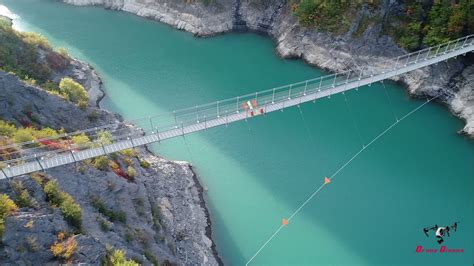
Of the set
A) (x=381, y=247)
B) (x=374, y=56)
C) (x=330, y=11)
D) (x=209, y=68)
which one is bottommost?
(x=381, y=247)

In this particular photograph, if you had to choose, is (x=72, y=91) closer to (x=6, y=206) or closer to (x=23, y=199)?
(x=23, y=199)

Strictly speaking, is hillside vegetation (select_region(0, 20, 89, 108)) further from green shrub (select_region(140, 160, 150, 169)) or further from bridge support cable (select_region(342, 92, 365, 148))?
bridge support cable (select_region(342, 92, 365, 148))

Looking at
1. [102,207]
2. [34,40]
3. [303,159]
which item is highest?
[34,40]

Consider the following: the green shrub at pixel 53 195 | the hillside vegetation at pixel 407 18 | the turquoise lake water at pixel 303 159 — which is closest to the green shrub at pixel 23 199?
the green shrub at pixel 53 195

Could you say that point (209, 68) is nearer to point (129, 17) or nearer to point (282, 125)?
point (282, 125)

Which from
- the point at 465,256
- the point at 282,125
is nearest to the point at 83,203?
the point at 282,125

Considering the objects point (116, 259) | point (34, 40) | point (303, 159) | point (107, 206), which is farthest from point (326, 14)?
point (116, 259)

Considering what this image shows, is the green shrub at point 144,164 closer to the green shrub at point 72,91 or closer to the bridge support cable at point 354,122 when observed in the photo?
the green shrub at point 72,91
